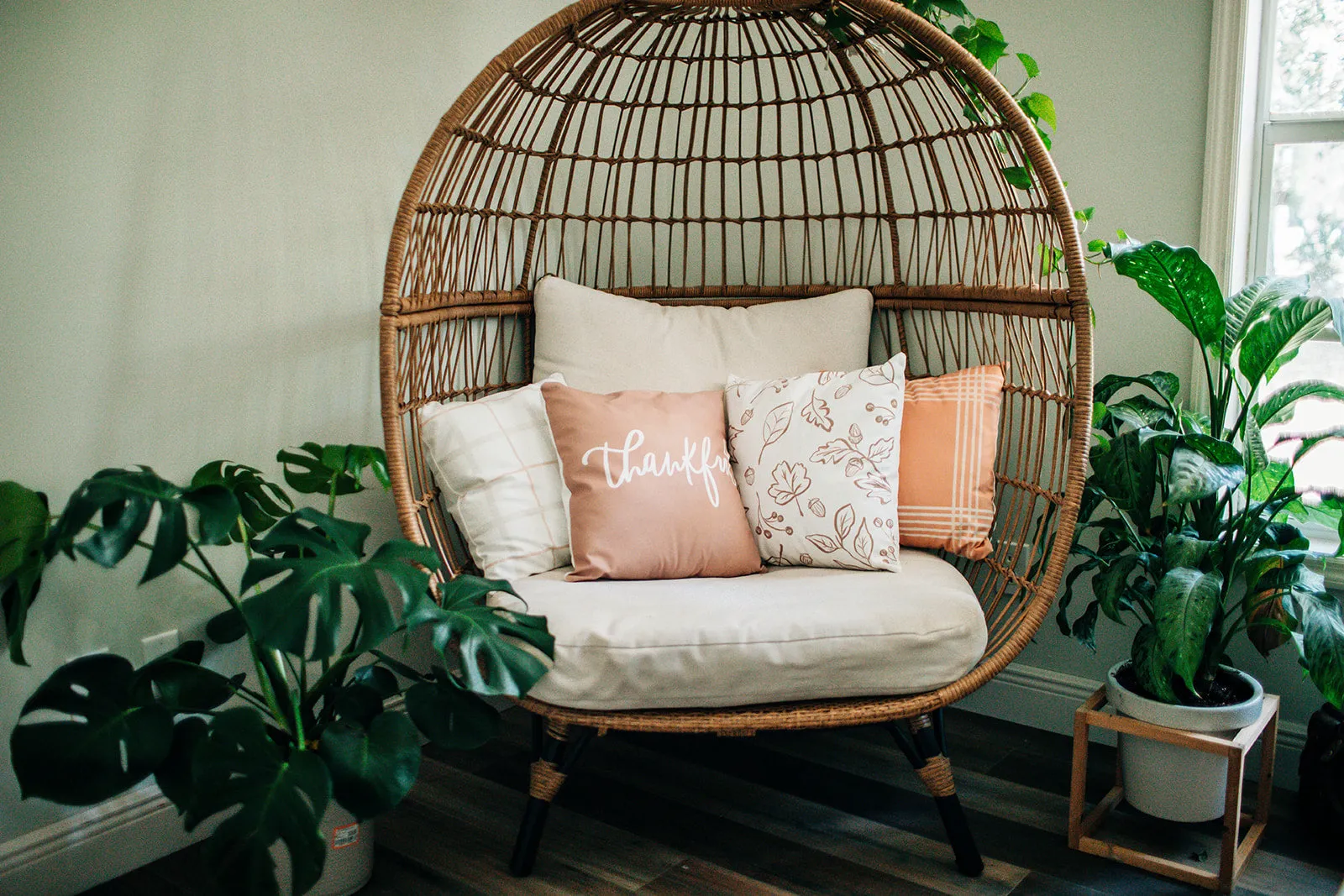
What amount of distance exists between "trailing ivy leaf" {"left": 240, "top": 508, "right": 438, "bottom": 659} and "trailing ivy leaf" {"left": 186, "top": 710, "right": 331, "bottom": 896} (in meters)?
0.13

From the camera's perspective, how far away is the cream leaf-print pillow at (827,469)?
174cm

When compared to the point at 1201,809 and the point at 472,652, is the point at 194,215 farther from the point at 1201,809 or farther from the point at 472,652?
the point at 1201,809

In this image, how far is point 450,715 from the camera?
55.7 inches

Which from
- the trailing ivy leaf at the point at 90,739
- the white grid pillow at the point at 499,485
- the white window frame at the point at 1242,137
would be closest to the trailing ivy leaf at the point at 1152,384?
the white window frame at the point at 1242,137

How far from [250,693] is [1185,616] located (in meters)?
1.36

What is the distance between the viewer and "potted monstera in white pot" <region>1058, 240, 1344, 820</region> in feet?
4.92

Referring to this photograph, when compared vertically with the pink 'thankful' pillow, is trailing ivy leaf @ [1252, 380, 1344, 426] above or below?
above

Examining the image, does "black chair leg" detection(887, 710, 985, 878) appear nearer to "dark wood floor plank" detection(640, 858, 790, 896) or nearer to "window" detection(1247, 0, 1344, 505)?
"dark wood floor plank" detection(640, 858, 790, 896)

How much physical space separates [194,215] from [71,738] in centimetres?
86

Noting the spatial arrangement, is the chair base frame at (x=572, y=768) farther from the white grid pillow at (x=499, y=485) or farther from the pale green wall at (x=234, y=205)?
the pale green wall at (x=234, y=205)

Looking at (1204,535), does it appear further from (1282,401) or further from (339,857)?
(339,857)

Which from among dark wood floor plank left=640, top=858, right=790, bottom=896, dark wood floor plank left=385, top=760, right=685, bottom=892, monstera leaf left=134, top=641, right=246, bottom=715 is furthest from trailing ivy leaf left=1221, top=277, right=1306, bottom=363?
monstera leaf left=134, top=641, right=246, bottom=715

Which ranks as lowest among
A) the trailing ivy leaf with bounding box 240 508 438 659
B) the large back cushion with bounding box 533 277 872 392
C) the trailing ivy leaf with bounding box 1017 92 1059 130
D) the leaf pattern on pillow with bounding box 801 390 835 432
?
the trailing ivy leaf with bounding box 240 508 438 659

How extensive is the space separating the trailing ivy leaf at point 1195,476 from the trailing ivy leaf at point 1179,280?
0.21 meters
